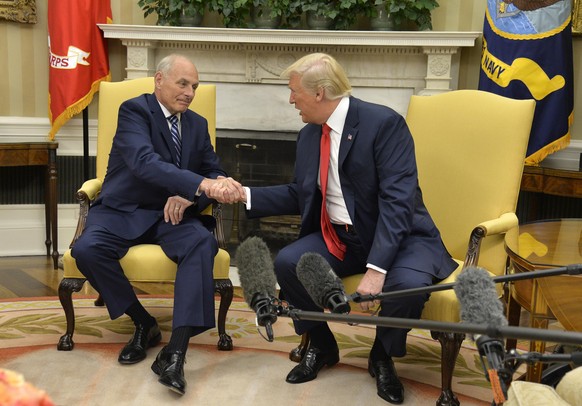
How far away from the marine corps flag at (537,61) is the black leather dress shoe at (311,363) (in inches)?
82.9

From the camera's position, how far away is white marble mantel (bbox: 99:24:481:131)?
4.66 m

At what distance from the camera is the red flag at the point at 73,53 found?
4.84 metres

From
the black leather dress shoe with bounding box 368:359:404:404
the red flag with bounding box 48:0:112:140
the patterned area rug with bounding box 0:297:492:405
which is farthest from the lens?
the red flag with bounding box 48:0:112:140

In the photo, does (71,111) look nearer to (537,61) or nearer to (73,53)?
(73,53)

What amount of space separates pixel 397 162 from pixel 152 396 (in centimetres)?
128

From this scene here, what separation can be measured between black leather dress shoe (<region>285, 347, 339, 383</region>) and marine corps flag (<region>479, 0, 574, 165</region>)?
2.11 metres

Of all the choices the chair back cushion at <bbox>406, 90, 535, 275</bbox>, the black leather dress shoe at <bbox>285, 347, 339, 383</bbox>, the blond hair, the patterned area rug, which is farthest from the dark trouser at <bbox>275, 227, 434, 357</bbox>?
the blond hair

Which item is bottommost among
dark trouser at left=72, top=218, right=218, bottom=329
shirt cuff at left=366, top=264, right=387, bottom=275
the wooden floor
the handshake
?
the wooden floor

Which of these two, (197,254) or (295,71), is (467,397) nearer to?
(197,254)

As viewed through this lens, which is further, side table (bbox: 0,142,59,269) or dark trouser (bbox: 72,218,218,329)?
side table (bbox: 0,142,59,269)

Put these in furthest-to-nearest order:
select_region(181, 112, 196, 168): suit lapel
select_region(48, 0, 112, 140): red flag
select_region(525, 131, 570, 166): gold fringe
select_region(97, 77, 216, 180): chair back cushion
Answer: select_region(48, 0, 112, 140): red flag → select_region(525, 131, 570, 166): gold fringe → select_region(97, 77, 216, 180): chair back cushion → select_region(181, 112, 196, 168): suit lapel

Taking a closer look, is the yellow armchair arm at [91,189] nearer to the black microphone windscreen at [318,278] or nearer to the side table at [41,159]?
the side table at [41,159]

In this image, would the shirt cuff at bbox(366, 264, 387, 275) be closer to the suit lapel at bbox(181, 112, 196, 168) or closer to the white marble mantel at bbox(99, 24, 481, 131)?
the suit lapel at bbox(181, 112, 196, 168)

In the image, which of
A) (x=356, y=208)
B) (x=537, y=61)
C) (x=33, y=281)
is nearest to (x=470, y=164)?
(x=356, y=208)
